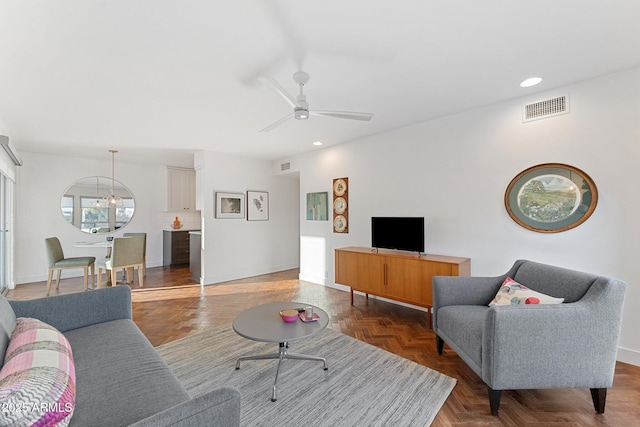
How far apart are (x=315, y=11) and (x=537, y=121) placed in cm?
249

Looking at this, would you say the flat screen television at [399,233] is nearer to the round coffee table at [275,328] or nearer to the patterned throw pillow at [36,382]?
the round coffee table at [275,328]

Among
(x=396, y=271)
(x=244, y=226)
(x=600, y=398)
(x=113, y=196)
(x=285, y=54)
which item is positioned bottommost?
(x=600, y=398)

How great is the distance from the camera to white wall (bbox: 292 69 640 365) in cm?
233

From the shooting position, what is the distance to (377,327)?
3055 mm

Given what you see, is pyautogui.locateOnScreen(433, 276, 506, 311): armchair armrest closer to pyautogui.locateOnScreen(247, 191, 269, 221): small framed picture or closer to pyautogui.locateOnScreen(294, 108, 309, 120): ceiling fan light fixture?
pyautogui.locateOnScreen(294, 108, 309, 120): ceiling fan light fixture

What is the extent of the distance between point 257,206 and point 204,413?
501 centimetres

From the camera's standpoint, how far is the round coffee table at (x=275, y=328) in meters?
1.83

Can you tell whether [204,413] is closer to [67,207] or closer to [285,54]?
[285,54]

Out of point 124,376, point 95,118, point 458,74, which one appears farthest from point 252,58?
point 95,118

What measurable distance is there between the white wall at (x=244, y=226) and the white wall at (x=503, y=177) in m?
1.99

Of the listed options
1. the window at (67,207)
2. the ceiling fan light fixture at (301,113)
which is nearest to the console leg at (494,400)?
the ceiling fan light fixture at (301,113)

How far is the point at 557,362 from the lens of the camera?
1646mm

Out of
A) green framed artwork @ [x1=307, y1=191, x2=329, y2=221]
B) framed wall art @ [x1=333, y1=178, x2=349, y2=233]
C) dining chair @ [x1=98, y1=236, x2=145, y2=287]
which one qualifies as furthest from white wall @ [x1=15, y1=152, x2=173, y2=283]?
framed wall art @ [x1=333, y1=178, x2=349, y2=233]

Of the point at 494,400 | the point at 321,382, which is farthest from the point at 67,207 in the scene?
the point at 494,400
